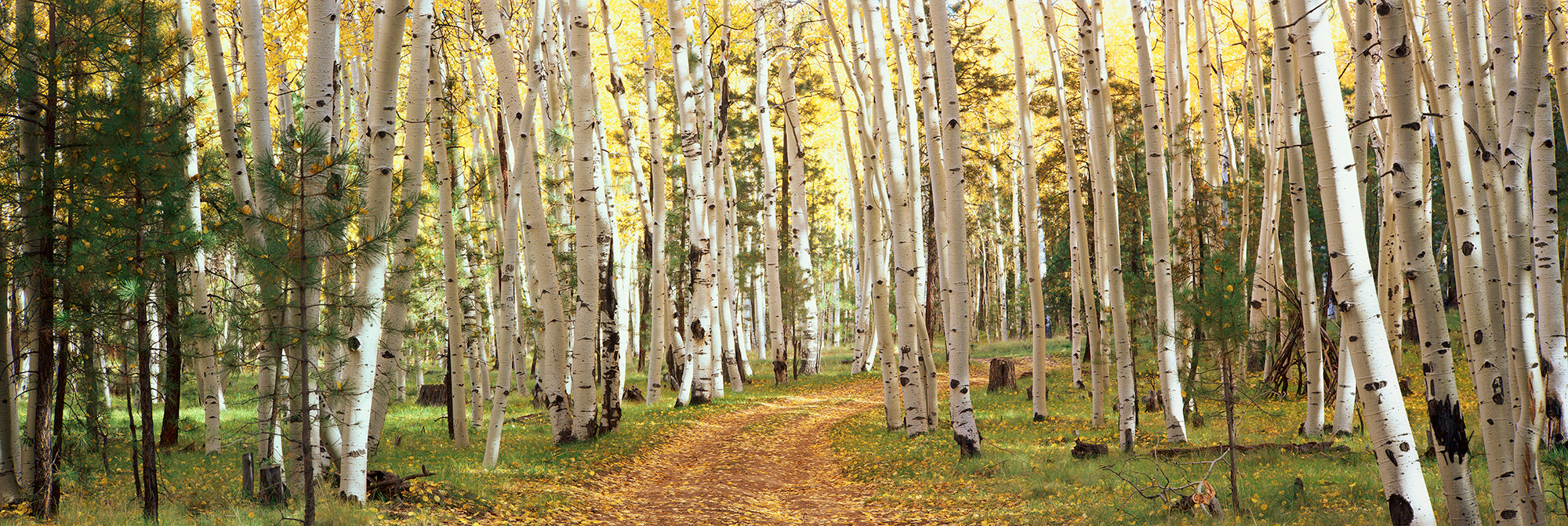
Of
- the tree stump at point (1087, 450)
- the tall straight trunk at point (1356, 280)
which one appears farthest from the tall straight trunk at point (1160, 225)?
the tall straight trunk at point (1356, 280)

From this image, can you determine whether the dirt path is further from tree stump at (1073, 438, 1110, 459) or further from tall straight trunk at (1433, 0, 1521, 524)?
tall straight trunk at (1433, 0, 1521, 524)

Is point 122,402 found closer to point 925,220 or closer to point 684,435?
point 684,435

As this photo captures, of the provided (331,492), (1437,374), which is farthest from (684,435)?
(1437,374)

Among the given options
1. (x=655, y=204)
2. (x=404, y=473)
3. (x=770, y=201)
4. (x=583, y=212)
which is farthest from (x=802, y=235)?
(x=404, y=473)

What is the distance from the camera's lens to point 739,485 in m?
8.59

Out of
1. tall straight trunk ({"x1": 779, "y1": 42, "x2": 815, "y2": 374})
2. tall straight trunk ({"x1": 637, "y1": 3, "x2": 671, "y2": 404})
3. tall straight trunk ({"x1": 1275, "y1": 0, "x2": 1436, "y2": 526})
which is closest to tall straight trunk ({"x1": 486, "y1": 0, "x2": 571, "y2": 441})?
tall straight trunk ({"x1": 637, "y1": 3, "x2": 671, "y2": 404})

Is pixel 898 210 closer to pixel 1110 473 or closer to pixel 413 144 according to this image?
pixel 1110 473

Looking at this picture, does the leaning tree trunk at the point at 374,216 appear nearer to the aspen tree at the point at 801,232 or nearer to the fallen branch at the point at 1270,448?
the fallen branch at the point at 1270,448

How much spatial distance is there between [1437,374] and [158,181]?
700cm

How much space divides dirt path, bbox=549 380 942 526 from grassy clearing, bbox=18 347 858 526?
12.7 inches

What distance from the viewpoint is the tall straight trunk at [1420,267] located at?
3.62m

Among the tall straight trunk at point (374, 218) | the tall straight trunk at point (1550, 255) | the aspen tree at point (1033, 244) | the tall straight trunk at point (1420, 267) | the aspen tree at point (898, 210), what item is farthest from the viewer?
the aspen tree at point (1033, 244)

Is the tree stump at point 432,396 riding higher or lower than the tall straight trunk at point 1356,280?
lower

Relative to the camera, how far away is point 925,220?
23.7 m
